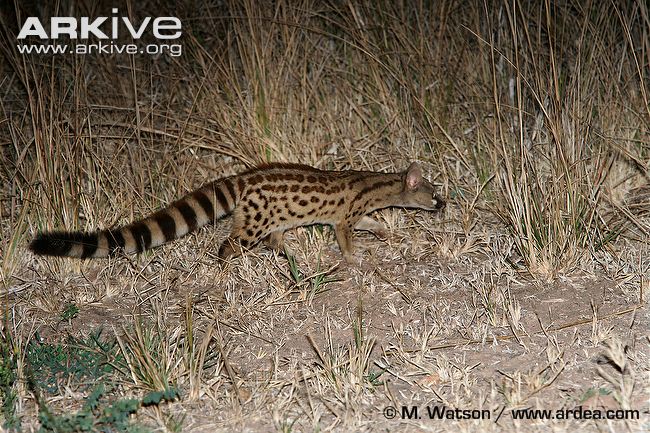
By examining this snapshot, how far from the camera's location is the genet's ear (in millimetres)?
6258

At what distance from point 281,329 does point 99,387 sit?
3.94 feet

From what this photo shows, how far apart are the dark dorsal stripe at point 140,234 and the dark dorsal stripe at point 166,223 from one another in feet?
0.30

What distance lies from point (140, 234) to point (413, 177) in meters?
1.99

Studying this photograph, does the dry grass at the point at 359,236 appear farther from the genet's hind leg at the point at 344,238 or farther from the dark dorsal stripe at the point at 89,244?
the dark dorsal stripe at the point at 89,244

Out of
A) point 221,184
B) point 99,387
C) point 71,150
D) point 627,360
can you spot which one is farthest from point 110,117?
point 627,360

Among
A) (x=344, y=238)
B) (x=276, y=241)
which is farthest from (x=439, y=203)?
(x=276, y=241)

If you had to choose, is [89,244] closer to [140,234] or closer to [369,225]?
[140,234]

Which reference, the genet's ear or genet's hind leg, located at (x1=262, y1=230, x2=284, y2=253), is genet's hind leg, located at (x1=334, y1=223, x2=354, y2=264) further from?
the genet's ear

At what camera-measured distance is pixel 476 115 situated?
666cm

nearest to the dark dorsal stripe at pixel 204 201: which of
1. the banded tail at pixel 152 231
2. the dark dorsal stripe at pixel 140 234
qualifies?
the banded tail at pixel 152 231

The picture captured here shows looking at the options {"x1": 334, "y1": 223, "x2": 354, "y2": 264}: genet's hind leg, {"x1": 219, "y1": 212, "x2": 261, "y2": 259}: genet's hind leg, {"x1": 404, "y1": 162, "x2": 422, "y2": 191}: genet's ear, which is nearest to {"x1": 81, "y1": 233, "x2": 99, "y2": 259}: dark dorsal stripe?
{"x1": 219, "y1": 212, "x2": 261, "y2": 259}: genet's hind leg

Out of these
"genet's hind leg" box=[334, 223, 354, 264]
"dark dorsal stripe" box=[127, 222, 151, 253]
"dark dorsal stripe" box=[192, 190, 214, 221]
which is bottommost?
"genet's hind leg" box=[334, 223, 354, 264]

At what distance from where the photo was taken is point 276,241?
249 inches

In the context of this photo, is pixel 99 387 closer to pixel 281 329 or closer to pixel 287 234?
pixel 281 329
